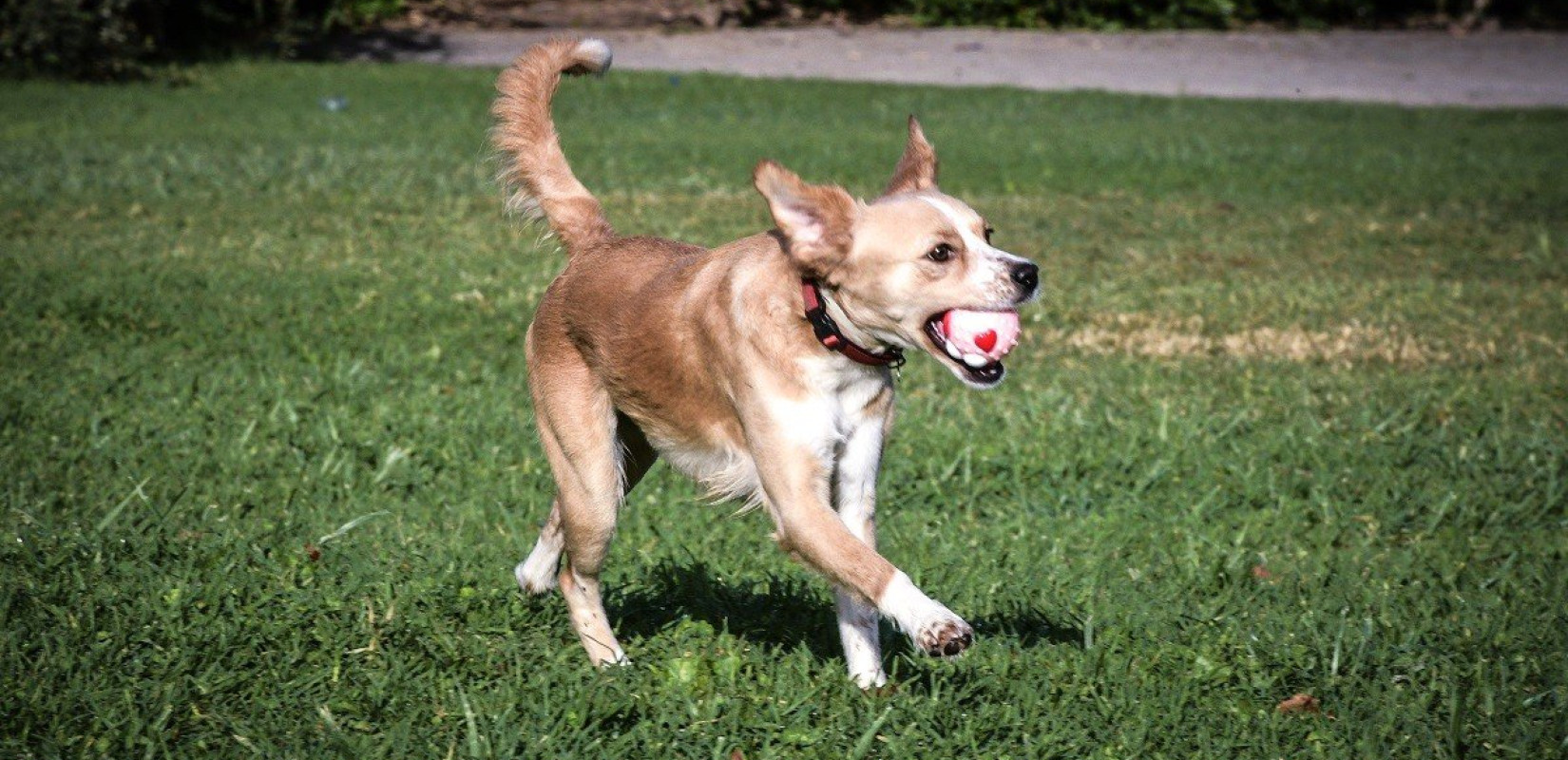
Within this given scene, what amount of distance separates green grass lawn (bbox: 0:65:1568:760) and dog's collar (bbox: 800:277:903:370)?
957mm

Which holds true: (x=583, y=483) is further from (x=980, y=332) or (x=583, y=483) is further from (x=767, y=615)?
(x=980, y=332)

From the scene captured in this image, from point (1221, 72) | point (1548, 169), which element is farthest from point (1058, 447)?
point (1221, 72)

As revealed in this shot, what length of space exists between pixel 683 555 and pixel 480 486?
1091 mm

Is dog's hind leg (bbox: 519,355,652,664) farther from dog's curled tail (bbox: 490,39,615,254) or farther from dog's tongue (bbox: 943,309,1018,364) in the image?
dog's tongue (bbox: 943,309,1018,364)

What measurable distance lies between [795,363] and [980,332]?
1.67 feet

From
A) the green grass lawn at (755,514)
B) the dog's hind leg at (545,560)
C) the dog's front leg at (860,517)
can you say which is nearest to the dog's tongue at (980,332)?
the dog's front leg at (860,517)

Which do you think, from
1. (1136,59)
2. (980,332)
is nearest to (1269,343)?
(980,332)

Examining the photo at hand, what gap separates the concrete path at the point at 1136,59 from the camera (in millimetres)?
21938

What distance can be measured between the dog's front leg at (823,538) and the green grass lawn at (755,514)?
42cm

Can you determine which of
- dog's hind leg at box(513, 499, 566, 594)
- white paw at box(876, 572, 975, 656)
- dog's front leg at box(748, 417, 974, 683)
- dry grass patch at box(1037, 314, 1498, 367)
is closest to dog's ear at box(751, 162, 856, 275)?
dog's front leg at box(748, 417, 974, 683)

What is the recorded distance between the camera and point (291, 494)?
611cm

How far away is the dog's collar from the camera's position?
4.27 m

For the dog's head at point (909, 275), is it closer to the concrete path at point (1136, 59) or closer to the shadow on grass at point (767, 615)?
the shadow on grass at point (767, 615)

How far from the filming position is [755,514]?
20.7 ft
